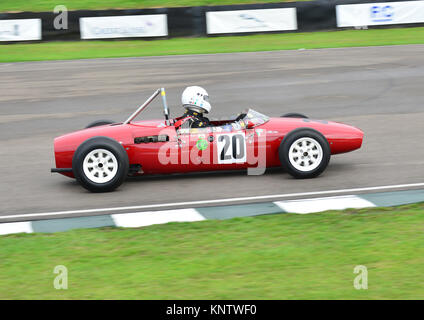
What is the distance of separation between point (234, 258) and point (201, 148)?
3028 mm

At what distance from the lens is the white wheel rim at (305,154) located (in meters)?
8.99

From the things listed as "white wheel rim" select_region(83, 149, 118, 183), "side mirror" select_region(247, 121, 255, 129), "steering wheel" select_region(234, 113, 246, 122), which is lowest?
"white wheel rim" select_region(83, 149, 118, 183)

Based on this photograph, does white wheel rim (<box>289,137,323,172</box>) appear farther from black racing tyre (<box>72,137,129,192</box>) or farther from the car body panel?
black racing tyre (<box>72,137,129,192</box>)

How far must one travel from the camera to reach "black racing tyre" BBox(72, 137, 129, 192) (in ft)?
28.8

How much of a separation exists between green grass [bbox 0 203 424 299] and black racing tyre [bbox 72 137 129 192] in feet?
5.09

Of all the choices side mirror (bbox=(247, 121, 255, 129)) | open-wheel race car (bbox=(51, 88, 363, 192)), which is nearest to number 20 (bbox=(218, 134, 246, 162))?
open-wheel race car (bbox=(51, 88, 363, 192))

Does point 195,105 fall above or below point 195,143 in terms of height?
above

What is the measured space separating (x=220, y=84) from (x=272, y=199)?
1000cm

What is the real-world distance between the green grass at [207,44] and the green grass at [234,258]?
1791 centimetres

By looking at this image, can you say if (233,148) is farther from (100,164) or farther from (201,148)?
(100,164)

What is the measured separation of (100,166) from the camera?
8.93 meters

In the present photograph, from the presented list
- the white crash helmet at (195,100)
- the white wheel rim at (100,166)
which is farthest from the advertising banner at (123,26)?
the white wheel rim at (100,166)

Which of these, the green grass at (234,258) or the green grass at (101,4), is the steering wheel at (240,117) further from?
the green grass at (101,4)

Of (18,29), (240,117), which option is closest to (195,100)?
(240,117)
